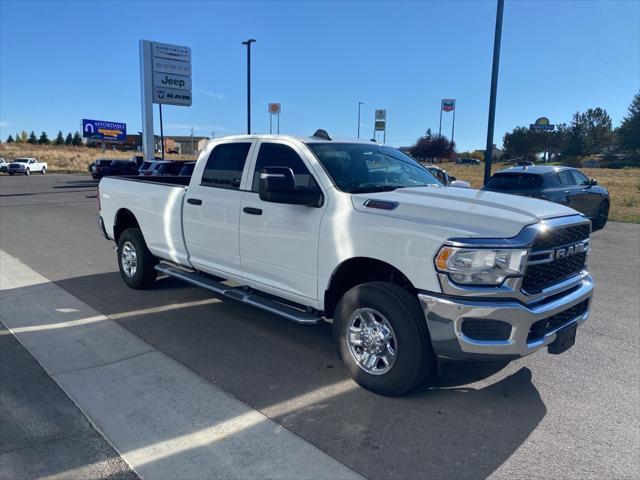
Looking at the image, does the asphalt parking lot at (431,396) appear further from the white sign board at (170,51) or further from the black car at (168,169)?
the white sign board at (170,51)

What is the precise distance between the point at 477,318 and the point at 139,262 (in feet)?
15.0

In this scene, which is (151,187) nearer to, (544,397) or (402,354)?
(402,354)

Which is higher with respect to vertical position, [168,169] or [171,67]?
[171,67]

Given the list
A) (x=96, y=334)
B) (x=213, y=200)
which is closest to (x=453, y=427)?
(x=213, y=200)

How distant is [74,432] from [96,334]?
74.5 inches

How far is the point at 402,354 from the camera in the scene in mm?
3467

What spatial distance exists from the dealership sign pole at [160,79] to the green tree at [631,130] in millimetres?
80804

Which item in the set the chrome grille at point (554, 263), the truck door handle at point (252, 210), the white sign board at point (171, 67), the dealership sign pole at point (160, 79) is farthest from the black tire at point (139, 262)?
the white sign board at point (171, 67)

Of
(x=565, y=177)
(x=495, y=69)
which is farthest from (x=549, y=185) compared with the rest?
(x=495, y=69)

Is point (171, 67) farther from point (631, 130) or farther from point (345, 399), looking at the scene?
point (631, 130)

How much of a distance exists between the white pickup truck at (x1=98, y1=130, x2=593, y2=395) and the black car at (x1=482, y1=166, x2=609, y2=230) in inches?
270

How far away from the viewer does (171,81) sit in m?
31.1

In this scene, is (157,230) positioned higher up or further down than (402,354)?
higher up

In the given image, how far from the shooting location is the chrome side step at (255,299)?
4.14m
